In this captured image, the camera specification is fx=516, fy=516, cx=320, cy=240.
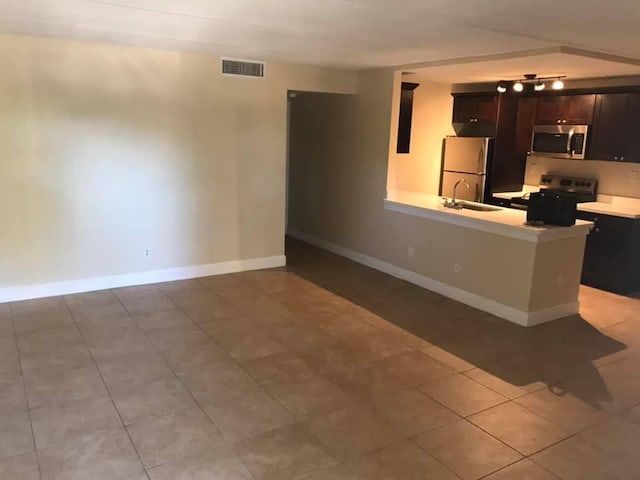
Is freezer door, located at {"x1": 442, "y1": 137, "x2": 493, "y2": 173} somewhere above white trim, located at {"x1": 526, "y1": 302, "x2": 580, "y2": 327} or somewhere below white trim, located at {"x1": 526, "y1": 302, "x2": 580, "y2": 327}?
above

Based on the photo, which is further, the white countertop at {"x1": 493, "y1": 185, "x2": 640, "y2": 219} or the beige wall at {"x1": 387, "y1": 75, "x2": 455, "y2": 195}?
the beige wall at {"x1": 387, "y1": 75, "x2": 455, "y2": 195}

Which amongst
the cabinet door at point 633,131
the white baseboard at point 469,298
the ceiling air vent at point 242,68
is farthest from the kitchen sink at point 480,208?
the ceiling air vent at point 242,68

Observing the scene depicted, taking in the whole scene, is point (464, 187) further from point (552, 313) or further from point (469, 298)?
point (552, 313)

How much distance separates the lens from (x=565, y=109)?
20.4 ft

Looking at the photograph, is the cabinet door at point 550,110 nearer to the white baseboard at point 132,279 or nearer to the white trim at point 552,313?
the white trim at point 552,313

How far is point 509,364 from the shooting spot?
3914 mm

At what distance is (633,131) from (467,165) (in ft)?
6.41

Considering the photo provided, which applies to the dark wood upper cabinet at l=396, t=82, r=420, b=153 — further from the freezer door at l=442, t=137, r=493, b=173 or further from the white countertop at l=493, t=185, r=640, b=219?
the white countertop at l=493, t=185, r=640, b=219

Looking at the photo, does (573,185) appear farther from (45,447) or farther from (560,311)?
(45,447)

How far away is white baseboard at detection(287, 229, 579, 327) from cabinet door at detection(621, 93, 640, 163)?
190 centimetres

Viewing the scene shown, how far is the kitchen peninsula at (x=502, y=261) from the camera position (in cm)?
466

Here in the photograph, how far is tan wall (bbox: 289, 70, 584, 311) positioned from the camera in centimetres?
481

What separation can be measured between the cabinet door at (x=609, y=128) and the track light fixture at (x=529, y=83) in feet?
1.70

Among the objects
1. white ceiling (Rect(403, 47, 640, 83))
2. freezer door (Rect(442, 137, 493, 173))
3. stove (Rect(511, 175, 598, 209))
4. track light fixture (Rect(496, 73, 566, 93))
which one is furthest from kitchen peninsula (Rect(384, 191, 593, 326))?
track light fixture (Rect(496, 73, 566, 93))
